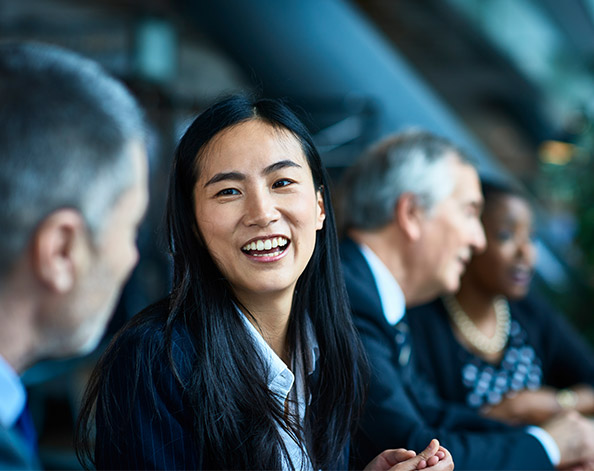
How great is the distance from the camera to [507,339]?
2.23 metres

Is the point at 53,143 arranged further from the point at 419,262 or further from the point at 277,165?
the point at 419,262

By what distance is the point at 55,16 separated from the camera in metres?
7.11

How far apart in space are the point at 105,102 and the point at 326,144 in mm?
3056

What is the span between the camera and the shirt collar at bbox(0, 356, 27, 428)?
799mm

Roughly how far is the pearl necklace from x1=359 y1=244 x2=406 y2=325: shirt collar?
1.58 ft

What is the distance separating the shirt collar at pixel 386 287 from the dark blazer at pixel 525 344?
40 cm

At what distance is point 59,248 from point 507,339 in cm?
177

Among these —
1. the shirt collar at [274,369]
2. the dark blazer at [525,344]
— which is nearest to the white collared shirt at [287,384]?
the shirt collar at [274,369]

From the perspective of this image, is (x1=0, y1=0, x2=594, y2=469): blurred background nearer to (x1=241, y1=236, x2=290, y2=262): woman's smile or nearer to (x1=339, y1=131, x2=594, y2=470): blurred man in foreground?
(x1=241, y1=236, x2=290, y2=262): woman's smile

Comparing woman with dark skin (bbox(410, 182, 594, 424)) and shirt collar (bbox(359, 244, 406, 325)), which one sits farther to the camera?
woman with dark skin (bbox(410, 182, 594, 424))

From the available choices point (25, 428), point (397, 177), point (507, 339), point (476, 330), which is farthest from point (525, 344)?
point (25, 428)

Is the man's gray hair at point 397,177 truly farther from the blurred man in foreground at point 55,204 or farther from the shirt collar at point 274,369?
the blurred man in foreground at point 55,204

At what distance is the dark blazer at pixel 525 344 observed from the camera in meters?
2.09

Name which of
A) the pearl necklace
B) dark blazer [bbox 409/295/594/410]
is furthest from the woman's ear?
the pearl necklace
